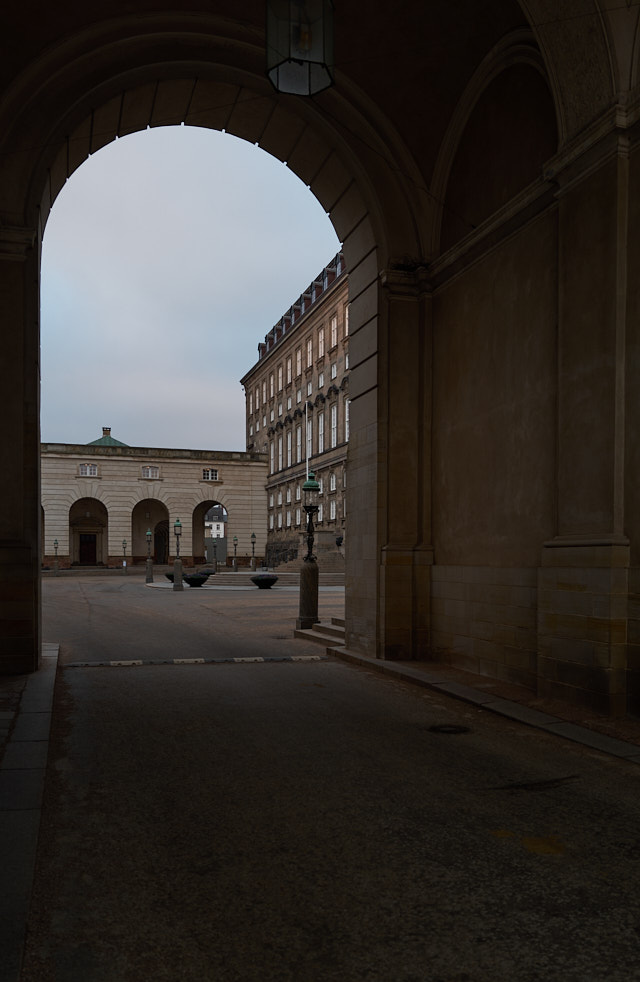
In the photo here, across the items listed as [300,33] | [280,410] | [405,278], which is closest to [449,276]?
[405,278]

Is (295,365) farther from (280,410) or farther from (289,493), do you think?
(289,493)

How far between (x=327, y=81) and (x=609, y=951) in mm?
6733

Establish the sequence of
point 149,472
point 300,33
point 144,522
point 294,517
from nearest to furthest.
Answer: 1. point 300,33
2. point 294,517
3. point 149,472
4. point 144,522

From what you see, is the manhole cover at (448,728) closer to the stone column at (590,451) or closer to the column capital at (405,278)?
the stone column at (590,451)

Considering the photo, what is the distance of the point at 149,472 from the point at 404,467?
5358 cm

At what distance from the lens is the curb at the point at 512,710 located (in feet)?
20.3

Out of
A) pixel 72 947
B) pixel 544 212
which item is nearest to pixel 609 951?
pixel 72 947

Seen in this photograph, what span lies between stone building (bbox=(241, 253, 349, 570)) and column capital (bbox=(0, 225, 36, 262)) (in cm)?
3464

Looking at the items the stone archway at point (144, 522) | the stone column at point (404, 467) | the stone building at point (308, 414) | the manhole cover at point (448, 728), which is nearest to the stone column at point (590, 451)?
the manhole cover at point (448, 728)

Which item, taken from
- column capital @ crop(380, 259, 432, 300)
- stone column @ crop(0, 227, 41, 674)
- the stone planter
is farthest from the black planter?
column capital @ crop(380, 259, 432, 300)

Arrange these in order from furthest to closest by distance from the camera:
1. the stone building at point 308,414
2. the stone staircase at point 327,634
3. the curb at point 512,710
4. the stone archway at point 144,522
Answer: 1. the stone archway at point 144,522
2. the stone building at point 308,414
3. the stone staircase at point 327,634
4. the curb at point 512,710

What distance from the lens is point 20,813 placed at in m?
4.48

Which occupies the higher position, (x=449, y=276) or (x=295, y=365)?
(x=295, y=365)

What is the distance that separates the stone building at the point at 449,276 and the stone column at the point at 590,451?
2 centimetres
